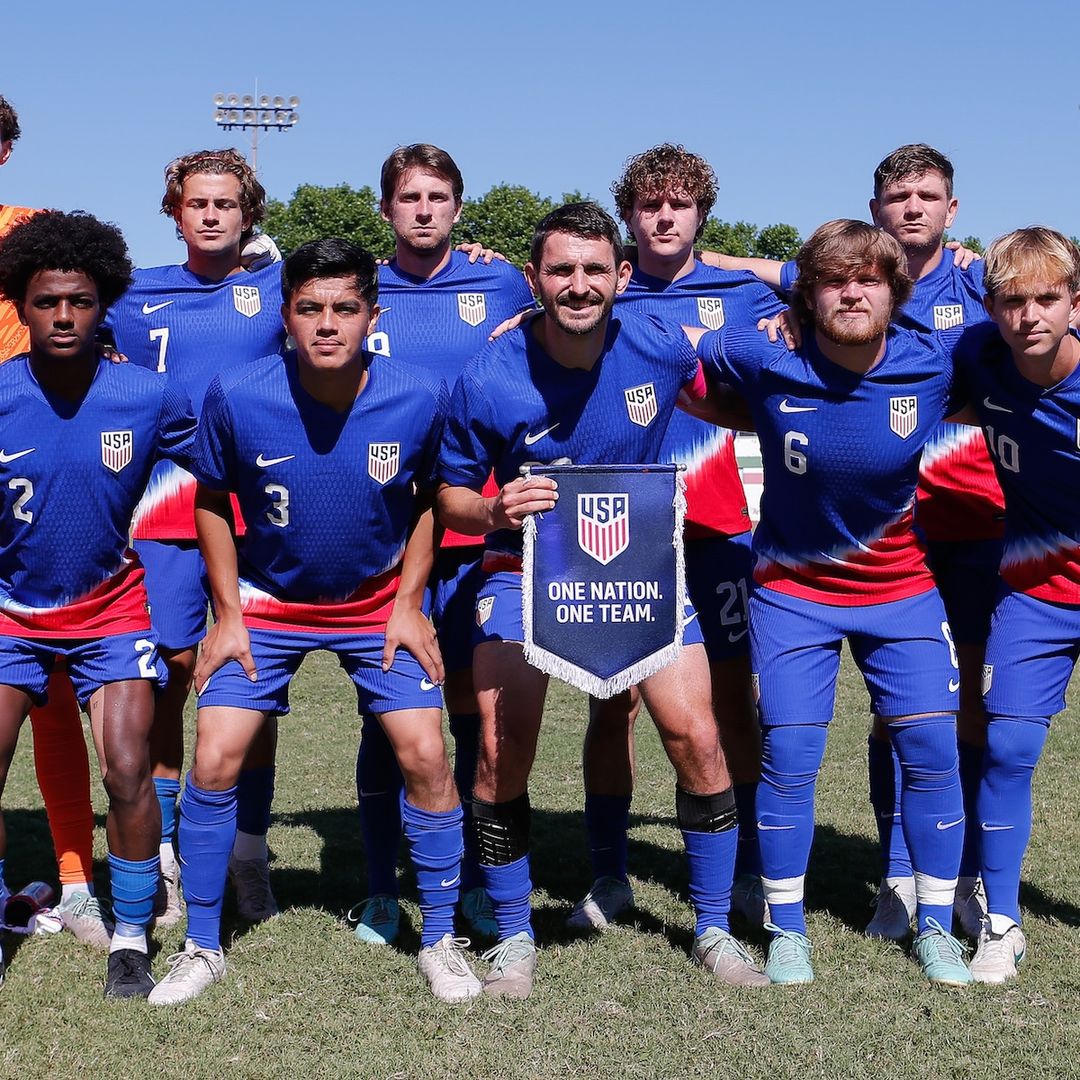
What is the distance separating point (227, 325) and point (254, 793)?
1684 millimetres

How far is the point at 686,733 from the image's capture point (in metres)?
4.31

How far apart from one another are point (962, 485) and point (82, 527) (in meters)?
2.94

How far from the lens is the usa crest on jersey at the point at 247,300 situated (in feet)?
16.4

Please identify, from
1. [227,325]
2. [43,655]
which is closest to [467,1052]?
[43,655]

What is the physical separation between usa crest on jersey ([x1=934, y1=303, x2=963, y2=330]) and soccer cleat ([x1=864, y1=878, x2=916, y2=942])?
6.37 ft

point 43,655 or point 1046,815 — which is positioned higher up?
point 43,655

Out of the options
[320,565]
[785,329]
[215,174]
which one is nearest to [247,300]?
[215,174]

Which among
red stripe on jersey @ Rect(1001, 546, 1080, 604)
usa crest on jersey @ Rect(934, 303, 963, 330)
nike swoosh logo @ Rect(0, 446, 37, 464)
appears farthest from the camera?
usa crest on jersey @ Rect(934, 303, 963, 330)

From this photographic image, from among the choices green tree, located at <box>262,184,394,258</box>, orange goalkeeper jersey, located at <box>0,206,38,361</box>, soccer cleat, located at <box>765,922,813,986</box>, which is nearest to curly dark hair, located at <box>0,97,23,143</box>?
orange goalkeeper jersey, located at <box>0,206,38,361</box>

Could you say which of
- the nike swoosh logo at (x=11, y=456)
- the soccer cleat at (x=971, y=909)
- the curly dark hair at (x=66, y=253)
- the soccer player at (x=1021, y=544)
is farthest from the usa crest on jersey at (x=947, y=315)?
the nike swoosh logo at (x=11, y=456)

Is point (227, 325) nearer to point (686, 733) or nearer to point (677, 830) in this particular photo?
point (686, 733)

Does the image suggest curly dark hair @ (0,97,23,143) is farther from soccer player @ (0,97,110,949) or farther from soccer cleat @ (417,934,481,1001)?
soccer cleat @ (417,934,481,1001)

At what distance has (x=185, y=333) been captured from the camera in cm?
495

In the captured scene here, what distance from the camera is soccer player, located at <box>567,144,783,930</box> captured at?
491cm
